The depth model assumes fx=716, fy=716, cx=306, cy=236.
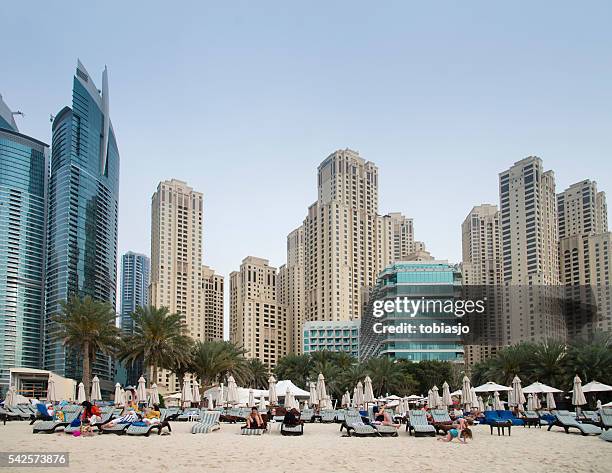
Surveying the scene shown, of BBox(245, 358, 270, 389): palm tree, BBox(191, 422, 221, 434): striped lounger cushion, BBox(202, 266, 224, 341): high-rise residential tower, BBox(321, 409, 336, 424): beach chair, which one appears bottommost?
BBox(245, 358, 270, 389): palm tree

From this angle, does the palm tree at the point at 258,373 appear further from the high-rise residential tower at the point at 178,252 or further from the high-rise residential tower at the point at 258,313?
the high-rise residential tower at the point at 178,252

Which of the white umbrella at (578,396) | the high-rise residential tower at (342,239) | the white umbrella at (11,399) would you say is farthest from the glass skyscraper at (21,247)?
the white umbrella at (578,396)

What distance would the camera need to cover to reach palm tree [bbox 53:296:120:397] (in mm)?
45406

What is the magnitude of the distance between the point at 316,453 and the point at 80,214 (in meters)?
117

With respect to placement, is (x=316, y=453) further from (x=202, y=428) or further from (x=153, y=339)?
(x=153, y=339)

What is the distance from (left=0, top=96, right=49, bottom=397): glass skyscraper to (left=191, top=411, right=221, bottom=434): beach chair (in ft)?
335

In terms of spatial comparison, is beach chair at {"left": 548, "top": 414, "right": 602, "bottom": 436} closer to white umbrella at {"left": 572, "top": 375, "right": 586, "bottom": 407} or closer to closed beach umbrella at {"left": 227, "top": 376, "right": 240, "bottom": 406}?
white umbrella at {"left": 572, "top": 375, "right": 586, "bottom": 407}

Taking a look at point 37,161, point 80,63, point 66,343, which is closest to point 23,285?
point 37,161

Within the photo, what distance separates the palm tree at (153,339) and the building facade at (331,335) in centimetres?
7278

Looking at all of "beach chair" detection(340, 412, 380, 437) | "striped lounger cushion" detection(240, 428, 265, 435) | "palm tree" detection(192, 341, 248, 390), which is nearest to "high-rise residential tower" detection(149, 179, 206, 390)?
"palm tree" detection(192, 341, 248, 390)

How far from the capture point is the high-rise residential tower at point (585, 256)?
106062 mm

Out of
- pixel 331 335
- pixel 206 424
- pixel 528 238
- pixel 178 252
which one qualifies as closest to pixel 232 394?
pixel 206 424

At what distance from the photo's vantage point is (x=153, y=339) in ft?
153

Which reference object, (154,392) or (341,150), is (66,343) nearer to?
(154,392)
